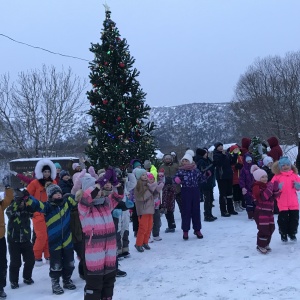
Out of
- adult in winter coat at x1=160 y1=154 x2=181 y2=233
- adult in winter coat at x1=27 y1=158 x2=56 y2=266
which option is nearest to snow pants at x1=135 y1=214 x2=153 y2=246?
adult in winter coat at x1=160 y1=154 x2=181 y2=233

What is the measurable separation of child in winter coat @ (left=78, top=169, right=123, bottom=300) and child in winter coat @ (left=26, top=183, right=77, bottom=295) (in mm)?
1190

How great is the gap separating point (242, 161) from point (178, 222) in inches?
94.4

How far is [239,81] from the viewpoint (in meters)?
49.9

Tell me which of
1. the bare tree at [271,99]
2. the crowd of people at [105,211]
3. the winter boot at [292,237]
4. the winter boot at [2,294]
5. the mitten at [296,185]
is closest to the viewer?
the crowd of people at [105,211]

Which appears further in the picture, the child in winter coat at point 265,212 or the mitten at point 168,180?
the mitten at point 168,180

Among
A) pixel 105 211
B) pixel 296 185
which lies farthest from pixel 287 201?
pixel 105 211

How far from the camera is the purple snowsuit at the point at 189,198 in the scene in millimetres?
8297

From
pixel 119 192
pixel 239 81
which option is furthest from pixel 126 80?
pixel 239 81

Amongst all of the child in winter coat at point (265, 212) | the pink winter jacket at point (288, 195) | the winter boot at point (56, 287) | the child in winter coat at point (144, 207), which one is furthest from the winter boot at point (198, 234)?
the winter boot at point (56, 287)

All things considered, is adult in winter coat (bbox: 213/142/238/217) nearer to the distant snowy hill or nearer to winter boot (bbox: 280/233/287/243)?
winter boot (bbox: 280/233/287/243)

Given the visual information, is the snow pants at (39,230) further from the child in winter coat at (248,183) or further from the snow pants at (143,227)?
the child in winter coat at (248,183)

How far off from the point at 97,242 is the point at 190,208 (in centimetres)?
399

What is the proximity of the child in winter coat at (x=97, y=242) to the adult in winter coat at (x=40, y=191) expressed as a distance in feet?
8.07

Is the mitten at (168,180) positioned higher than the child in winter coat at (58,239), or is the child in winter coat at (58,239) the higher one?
the mitten at (168,180)
